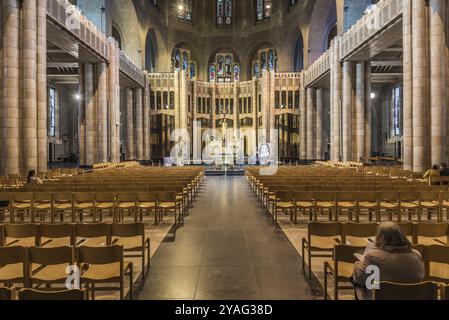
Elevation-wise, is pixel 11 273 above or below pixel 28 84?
below

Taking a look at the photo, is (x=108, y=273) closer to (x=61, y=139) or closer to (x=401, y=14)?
(x=401, y=14)

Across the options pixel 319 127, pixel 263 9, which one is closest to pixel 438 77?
pixel 319 127

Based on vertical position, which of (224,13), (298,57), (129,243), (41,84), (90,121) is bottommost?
(129,243)

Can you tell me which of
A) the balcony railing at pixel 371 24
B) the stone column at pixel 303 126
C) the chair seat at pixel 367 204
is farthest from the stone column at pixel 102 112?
the chair seat at pixel 367 204

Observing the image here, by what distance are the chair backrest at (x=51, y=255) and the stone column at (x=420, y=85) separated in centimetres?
1523

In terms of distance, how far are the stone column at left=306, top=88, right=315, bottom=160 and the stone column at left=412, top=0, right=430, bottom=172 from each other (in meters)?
19.8

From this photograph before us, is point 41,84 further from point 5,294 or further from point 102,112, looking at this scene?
point 5,294

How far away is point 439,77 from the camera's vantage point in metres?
14.5

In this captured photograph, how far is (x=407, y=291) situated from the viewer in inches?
109

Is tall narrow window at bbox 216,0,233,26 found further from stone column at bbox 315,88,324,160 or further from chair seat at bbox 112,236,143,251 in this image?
chair seat at bbox 112,236,143,251

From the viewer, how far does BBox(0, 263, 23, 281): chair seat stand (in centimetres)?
391

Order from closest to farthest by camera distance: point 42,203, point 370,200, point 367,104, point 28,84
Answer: point 370,200 → point 42,203 → point 28,84 → point 367,104

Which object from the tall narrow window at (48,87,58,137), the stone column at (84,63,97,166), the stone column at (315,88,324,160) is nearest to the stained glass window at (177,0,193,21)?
the tall narrow window at (48,87,58,137)

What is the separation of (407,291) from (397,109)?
123 ft
